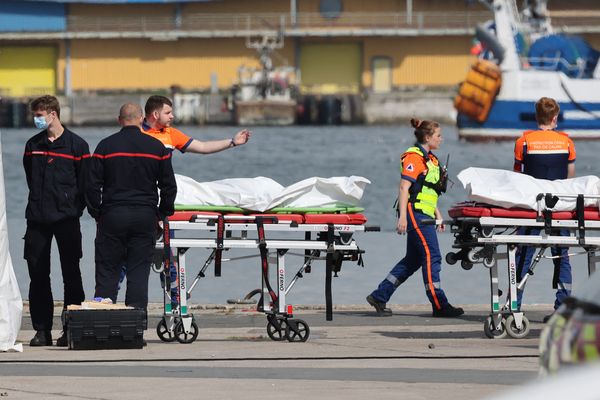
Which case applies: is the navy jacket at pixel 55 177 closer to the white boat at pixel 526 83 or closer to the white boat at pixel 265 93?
the white boat at pixel 526 83

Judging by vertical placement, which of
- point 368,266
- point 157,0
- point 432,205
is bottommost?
point 368,266

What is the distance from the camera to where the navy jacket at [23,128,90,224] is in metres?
11.6

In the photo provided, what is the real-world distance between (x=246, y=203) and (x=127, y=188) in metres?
0.95

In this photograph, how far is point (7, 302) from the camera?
11.3m

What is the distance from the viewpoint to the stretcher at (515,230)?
11742 mm

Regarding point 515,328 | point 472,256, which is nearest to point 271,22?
point 472,256

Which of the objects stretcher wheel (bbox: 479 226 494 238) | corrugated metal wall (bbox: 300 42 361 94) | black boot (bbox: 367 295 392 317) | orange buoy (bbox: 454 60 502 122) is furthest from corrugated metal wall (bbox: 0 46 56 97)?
stretcher wheel (bbox: 479 226 494 238)

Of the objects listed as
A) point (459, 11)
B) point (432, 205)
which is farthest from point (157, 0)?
point (432, 205)

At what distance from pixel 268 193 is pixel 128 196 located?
114cm

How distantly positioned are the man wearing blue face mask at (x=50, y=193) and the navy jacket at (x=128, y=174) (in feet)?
0.69

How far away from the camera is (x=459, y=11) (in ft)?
300

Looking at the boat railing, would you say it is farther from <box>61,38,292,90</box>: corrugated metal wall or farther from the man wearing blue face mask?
the man wearing blue face mask

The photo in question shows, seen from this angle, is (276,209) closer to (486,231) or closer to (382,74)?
(486,231)

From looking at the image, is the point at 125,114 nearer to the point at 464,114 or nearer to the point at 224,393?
the point at 224,393
